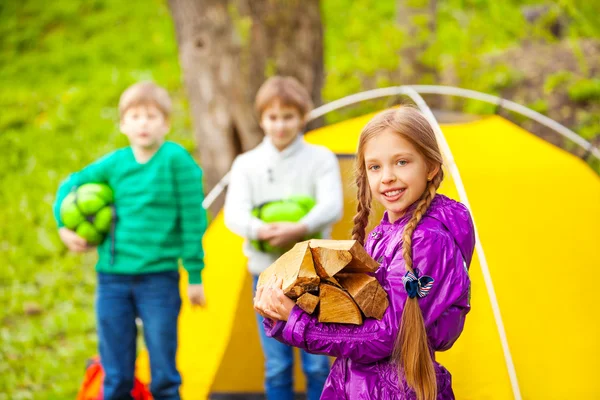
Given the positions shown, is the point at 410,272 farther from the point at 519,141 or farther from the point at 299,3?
the point at 299,3

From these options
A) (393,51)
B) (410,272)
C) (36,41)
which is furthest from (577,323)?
(36,41)

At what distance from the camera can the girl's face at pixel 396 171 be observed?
1798mm

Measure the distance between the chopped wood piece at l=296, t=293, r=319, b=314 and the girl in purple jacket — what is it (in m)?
0.02

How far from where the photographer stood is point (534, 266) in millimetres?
3064

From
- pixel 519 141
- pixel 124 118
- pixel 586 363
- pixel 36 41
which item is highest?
pixel 36 41

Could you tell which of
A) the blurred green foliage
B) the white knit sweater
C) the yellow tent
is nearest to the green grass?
the blurred green foliage

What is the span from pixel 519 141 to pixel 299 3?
178 centimetres

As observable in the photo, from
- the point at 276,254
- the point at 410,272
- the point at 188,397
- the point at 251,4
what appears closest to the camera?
the point at 410,272

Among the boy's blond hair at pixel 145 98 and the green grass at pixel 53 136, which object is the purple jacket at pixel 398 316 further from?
the green grass at pixel 53 136

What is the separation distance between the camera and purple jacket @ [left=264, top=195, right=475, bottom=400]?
169 cm

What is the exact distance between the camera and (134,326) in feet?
10.1

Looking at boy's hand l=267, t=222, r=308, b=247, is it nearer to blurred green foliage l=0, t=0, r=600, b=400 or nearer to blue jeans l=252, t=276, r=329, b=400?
blue jeans l=252, t=276, r=329, b=400

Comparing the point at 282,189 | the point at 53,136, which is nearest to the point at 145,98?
the point at 282,189

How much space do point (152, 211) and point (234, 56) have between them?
6.22ft
